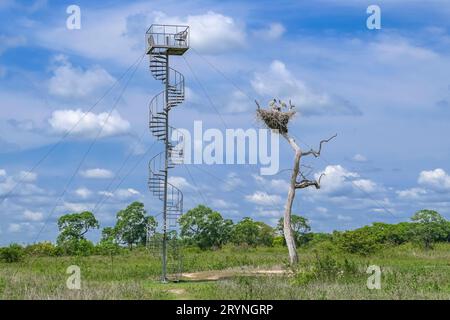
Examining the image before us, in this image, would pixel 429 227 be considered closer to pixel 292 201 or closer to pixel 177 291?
pixel 292 201

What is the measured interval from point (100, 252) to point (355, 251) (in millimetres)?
19137

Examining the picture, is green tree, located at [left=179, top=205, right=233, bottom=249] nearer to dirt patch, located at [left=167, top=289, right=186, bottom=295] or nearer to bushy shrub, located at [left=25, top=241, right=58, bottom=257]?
bushy shrub, located at [left=25, top=241, right=58, bottom=257]

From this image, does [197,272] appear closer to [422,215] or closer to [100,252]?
[100,252]

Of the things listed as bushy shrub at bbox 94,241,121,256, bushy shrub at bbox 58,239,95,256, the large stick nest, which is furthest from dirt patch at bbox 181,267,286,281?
bushy shrub at bbox 58,239,95,256

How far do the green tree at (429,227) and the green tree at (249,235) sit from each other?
13950mm

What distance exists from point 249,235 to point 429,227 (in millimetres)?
17357

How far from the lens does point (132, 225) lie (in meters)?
56.6

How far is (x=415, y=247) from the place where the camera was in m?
53.1

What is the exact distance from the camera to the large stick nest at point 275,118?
32812 mm

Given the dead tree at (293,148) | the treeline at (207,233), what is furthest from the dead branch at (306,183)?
the treeline at (207,233)

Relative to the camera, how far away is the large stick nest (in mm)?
32812

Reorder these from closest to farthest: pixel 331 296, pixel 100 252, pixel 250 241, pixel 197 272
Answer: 1. pixel 331 296
2. pixel 197 272
3. pixel 100 252
4. pixel 250 241
